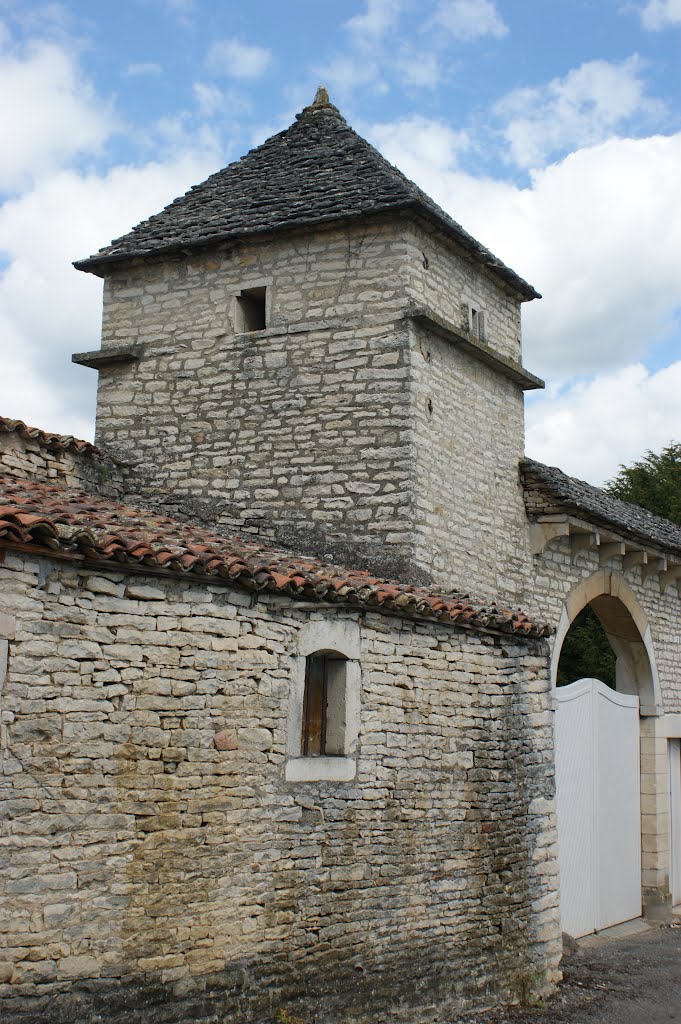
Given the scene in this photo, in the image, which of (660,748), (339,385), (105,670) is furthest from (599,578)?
(105,670)

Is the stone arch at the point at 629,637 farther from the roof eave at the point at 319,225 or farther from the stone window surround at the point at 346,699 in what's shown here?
the stone window surround at the point at 346,699

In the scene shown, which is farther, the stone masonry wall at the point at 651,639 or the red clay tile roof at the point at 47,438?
the stone masonry wall at the point at 651,639

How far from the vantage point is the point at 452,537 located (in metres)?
9.88

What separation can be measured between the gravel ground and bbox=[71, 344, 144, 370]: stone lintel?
285 inches

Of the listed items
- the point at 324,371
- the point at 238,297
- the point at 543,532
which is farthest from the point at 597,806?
the point at 238,297

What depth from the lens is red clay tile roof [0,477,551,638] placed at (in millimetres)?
5734

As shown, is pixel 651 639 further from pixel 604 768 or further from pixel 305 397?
pixel 305 397

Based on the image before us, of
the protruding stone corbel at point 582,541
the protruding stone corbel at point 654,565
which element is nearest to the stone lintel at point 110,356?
the protruding stone corbel at point 582,541

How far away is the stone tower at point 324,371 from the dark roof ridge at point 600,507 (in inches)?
14.4

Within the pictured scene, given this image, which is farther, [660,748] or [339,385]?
[660,748]

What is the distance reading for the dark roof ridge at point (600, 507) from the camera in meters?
11.1

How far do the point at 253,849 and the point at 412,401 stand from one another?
4.62 meters

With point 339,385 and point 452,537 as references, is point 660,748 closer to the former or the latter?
point 452,537

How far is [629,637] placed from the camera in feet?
44.0
